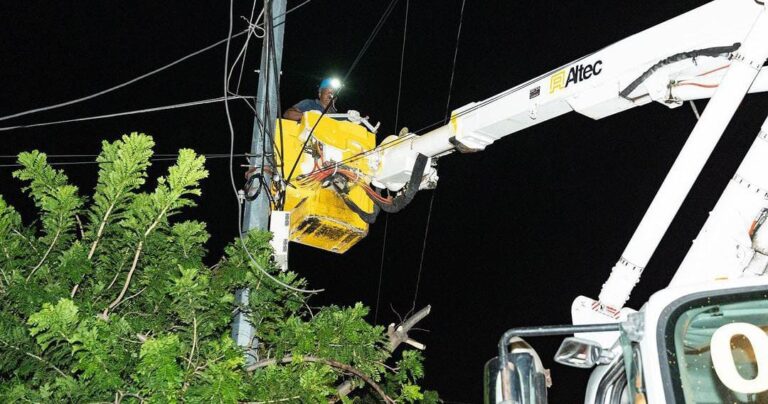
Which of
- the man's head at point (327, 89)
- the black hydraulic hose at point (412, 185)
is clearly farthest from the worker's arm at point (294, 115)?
the black hydraulic hose at point (412, 185)

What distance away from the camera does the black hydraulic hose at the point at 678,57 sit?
15.6 ft

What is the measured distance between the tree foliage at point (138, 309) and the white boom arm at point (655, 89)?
2.02 meters

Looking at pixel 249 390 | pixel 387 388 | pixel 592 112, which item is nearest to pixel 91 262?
pixel 249 390

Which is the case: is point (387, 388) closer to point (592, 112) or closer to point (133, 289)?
point (133, 289)

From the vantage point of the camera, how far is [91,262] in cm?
477

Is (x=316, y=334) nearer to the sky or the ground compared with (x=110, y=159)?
nearer to the ground

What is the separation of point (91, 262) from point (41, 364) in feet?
2.23

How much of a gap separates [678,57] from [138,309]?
13.1ft

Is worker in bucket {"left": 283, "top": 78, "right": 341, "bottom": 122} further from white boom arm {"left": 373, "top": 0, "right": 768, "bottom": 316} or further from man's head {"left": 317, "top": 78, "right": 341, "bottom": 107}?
white boom arm {"left": 373, "top": 0, "right": 768, "bottom": 316}

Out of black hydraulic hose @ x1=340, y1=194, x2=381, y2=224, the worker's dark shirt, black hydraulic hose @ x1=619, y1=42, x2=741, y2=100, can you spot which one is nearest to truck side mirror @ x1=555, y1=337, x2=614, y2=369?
black hydraulic hose @ x1=619, y1=42, x2=741, y2=100

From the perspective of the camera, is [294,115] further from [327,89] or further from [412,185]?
[412,185]

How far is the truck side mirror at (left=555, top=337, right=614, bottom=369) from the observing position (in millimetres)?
3791

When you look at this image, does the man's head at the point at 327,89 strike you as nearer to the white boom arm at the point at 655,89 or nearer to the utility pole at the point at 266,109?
the utility pole at the point at 266,109

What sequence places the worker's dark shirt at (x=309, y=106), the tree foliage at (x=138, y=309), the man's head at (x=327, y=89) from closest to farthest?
the tree foliage at (x=138, y=309)
the worker's dark shirt at (x=309, y=106)
the man's head at (x=327, y=89)
